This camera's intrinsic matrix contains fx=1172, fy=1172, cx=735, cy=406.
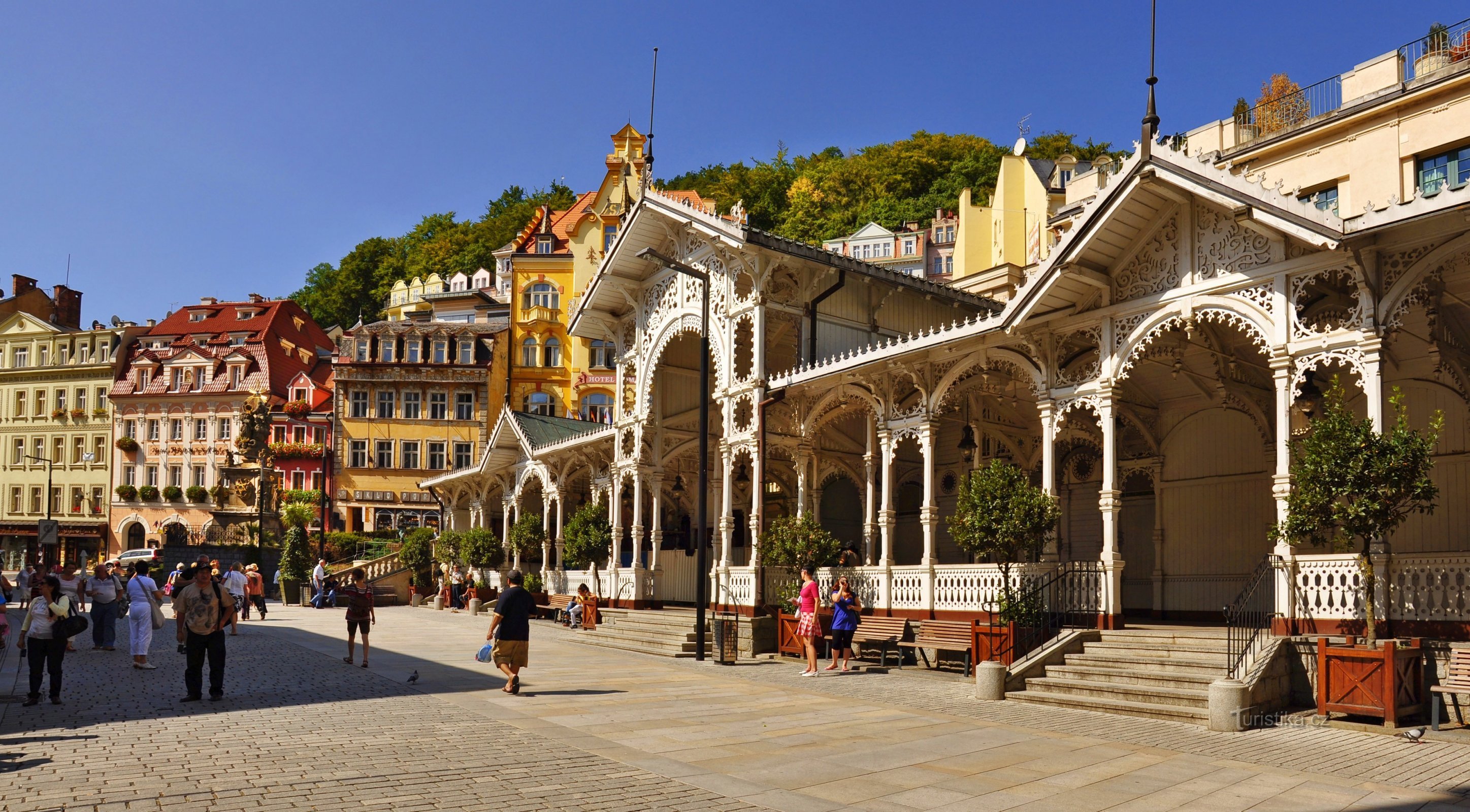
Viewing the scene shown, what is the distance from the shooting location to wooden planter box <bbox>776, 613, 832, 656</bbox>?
20.4m

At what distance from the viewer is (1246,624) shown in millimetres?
14438

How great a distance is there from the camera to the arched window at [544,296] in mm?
63594

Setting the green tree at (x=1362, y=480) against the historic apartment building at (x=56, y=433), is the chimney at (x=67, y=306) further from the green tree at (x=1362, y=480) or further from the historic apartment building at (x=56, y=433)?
the green tree at (x=1362, y=480)

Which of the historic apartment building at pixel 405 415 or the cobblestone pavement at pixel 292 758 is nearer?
the cobblestone pavement at pixel 292 758

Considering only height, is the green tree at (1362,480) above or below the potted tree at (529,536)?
above

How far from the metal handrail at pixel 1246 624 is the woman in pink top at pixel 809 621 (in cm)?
597

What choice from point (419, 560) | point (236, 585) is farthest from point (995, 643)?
point (419, 560)

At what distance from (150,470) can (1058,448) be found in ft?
204

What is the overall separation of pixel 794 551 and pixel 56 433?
6761 centimetres

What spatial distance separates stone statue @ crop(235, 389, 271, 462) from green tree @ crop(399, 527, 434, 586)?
7.99 metres

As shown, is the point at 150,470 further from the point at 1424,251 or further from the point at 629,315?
the point at 1424,251

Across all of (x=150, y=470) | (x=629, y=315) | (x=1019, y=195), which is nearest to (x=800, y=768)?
(x=629, y=315)

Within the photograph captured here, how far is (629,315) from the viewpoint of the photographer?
30734mm

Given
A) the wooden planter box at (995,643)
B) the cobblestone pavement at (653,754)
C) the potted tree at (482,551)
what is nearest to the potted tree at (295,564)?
the potted tree at (482,551)
